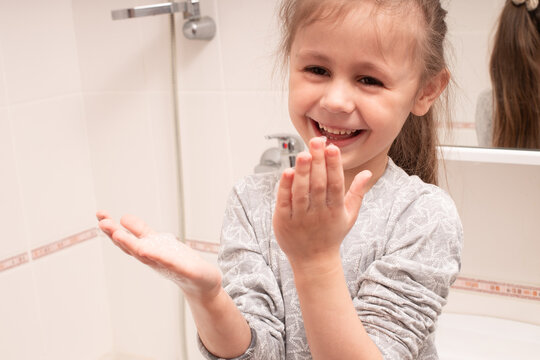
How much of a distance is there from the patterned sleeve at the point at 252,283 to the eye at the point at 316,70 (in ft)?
0.65

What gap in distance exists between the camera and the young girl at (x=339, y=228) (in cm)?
66

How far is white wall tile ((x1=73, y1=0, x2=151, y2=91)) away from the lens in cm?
145

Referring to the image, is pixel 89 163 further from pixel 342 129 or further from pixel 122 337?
pixel 342 129

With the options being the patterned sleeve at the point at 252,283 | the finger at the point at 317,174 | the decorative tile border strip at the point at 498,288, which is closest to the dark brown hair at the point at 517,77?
the decorative tile border strip at the point at 498,288

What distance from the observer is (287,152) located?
1233 mm

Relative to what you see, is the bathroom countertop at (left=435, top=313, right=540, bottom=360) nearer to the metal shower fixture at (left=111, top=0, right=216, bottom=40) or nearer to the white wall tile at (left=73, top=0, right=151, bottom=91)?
the metal shower fixture at (left=111, top=0, right=216, bottom=40)

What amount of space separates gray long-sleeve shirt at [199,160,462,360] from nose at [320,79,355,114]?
16cm

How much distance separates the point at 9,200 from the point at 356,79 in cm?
94

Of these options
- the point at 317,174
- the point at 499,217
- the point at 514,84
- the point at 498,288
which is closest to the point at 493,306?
the point at 498,288

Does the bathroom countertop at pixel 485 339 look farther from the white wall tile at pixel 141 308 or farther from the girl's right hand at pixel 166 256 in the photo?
the white wall tile at pixel 141 308

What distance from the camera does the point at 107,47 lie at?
1.49 metres

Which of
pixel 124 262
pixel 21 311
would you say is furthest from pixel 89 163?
pixel 21 311

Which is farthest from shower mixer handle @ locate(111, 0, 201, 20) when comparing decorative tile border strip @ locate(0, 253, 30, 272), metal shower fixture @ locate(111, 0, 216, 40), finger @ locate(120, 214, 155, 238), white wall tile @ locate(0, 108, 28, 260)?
finger @ locate(120, 214, 155, 238)

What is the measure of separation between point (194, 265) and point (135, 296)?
41.0 inches
